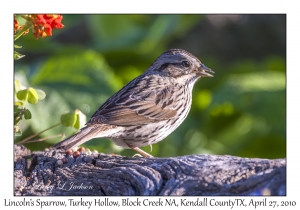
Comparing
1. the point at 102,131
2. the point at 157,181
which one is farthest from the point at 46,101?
the point at 157,181

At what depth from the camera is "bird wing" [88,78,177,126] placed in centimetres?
550

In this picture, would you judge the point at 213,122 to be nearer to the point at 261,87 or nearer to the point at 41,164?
the point at 261,87

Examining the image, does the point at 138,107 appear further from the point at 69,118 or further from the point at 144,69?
the point at 144,69

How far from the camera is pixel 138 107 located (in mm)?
5801

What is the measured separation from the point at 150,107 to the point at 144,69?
323 cm

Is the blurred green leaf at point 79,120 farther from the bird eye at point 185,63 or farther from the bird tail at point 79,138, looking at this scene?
the bird eye at point 185,63

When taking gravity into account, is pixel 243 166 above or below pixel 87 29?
below

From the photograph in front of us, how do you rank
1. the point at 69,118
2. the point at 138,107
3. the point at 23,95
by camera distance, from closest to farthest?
1. the point at 23,95
2. the point at 69,118
3. the point at 138,107

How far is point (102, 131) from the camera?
521 centimetres

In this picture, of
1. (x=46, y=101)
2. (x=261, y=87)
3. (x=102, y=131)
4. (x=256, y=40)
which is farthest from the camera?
(x=256, y=40)

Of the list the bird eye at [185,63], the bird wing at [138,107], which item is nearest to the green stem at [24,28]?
the bird wing at [138,107]

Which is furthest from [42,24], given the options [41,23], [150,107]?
[150,107]

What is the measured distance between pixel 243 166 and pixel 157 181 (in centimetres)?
57

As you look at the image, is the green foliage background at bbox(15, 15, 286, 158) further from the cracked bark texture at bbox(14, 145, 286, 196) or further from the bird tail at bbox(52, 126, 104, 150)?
the cracked bark texture at bbox(14, 145, 286, 196)
